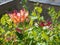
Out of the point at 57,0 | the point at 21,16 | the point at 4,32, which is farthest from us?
the point at 57,0

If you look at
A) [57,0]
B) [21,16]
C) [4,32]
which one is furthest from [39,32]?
[57,0]

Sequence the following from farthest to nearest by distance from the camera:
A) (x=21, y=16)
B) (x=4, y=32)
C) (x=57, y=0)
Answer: (x=57, y=0) < (x=4, y=32) < (x=21, y=16)

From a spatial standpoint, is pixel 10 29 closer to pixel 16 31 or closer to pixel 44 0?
pixel 16 31

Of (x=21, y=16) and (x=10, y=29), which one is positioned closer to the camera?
(x=21, y=16)

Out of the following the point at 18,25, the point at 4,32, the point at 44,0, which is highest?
the point at 18,25

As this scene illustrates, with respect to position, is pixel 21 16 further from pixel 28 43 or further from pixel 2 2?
pixel 2 2

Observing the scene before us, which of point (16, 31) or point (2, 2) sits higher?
point (16, 31)

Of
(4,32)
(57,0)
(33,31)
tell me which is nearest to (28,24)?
(33,31)

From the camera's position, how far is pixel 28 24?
4.06 ft

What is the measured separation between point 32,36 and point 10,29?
0.23m

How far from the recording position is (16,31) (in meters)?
1.17

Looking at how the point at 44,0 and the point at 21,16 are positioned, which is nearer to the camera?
the point at 21,16

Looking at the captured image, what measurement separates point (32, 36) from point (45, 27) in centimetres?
9

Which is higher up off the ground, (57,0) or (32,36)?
(32,36)
